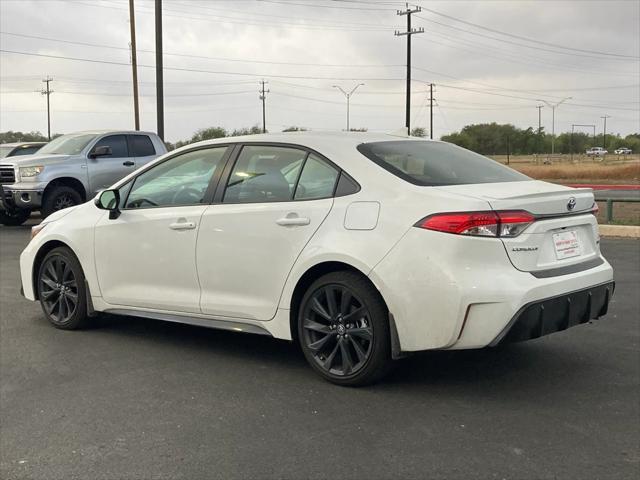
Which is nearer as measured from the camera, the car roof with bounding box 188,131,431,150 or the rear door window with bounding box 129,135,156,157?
the car roof with bounding box 188,131,431,150

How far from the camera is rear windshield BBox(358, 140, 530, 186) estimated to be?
14.0ft

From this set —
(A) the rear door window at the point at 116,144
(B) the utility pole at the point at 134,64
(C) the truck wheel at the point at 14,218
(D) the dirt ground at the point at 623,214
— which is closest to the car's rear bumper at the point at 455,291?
(D) the dirt ground at the point at 623,214

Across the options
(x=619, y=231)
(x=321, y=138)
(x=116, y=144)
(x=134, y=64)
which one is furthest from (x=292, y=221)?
(x=134, y=64)

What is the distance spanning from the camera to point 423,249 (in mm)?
3850

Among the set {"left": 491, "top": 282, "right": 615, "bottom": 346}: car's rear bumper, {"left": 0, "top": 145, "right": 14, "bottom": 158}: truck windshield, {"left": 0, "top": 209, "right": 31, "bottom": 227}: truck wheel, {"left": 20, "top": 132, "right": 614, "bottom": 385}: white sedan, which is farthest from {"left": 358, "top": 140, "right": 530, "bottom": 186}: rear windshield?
{"left": 0, "top": 145, "right": 14, "bottom": 158}: truck windshield

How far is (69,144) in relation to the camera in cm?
1460

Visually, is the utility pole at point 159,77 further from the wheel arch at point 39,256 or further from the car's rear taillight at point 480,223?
the car's rear taillight at point 480,223

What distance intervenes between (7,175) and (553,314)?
1273cm

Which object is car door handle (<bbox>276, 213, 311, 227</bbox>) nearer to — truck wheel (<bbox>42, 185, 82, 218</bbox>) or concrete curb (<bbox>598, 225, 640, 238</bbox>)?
concrete curb (<bbox>598, 225, 640, 238</bbox>)

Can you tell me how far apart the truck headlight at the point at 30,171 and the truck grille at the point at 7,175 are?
0.77 feet

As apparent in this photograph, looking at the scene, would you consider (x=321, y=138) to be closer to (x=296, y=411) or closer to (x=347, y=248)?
(x=347, y=248)

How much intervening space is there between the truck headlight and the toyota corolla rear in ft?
36.7

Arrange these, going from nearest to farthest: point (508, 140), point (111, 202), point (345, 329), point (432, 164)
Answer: point (345, 329) < point (432, 164) < point (111, 202) < point (508, 140)

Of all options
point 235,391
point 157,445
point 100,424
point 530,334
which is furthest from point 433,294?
point 100,424
